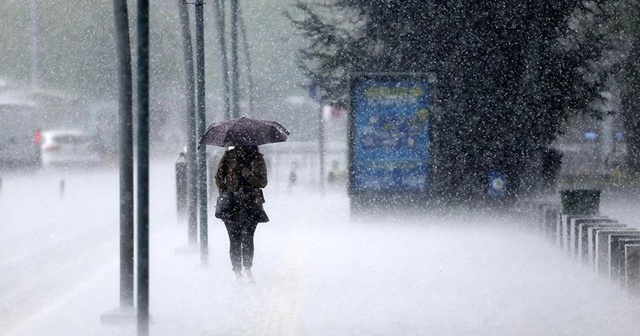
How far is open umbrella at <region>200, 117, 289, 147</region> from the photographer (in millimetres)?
14930

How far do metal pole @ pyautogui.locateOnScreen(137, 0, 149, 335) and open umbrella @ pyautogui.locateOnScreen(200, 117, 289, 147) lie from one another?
3.97 metres

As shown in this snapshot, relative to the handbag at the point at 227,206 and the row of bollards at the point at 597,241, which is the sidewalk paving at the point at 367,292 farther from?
the handbag at the point at 227,206

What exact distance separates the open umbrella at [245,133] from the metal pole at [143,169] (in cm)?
397

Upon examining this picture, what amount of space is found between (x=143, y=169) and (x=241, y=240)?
15.3ft

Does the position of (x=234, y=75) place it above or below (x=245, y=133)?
above

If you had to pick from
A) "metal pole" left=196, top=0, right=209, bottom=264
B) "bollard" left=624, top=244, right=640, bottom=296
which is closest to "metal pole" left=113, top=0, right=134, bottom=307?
"metal pole" left=196, top=0, right=209, bottom=264

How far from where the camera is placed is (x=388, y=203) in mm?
24000

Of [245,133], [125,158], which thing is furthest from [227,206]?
[125,158]

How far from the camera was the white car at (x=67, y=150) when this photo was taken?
51119mm

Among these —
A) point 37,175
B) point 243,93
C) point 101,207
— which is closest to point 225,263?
point 101,207

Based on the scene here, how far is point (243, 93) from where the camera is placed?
3433 inches

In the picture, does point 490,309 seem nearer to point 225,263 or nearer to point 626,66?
point 225,263

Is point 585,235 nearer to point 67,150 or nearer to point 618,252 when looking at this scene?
point 618,252

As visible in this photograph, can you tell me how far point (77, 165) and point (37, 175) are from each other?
741cm
